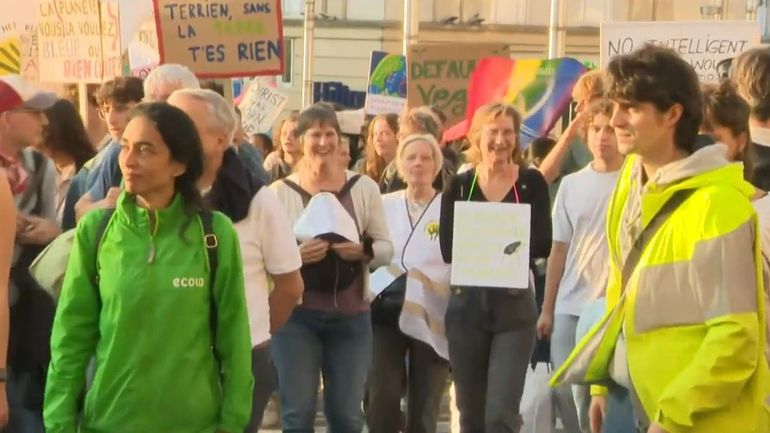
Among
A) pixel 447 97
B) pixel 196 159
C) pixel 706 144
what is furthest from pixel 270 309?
pixel 447 97

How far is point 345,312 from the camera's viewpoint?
25.6ft

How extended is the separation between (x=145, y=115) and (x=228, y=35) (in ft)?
17.6

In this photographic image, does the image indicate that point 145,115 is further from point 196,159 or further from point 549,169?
point 549,169

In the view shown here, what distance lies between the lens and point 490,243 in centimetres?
831

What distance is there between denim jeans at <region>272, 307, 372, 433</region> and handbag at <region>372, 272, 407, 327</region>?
0.92 meters

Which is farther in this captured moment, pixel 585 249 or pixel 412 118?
pixel 412 118

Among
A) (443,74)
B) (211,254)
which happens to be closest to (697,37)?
(443,74)

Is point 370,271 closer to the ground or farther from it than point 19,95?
closer to the ground

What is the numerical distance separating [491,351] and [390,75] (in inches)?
667

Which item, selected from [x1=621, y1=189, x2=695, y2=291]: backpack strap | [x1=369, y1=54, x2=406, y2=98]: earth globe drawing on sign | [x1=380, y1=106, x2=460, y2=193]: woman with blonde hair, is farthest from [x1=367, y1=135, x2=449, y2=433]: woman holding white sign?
[x1=369, y1=54, x2=406, y2=98]: earth globe drawing on sign

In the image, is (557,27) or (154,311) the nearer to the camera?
(154,311)

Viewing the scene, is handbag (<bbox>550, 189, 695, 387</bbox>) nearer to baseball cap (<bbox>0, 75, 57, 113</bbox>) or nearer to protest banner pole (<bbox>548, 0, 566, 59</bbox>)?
baseball cap (<bbox>0, 75, 57, 113</bbox>)

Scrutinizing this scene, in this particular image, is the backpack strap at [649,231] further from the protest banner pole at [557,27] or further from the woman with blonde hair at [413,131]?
the protest banner pole at [557,27]

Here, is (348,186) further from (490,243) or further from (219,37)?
(219,37)
